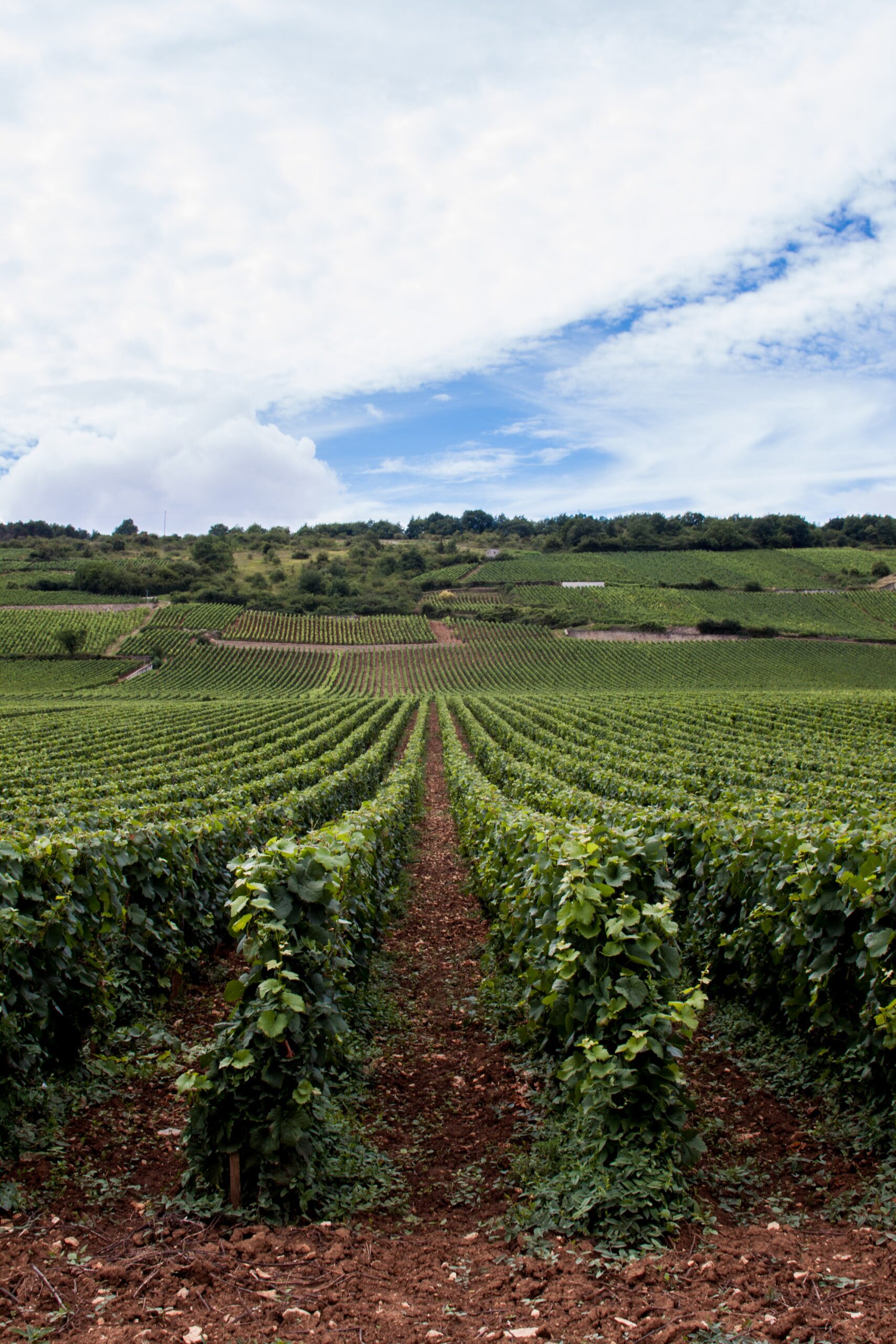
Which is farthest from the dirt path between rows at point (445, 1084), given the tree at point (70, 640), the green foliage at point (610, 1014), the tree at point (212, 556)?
the tree at point (212, 556)

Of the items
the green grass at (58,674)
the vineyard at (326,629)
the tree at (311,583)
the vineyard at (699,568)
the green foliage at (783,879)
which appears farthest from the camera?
the tree at (311,583)

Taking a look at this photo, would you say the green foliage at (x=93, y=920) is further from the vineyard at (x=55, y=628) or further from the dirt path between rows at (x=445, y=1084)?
the vineyard at (x=55, y=628)

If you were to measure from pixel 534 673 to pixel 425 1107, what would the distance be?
241 feet

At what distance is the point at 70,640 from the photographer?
8044cm

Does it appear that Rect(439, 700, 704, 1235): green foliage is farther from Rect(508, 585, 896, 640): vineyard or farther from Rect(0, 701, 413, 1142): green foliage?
Rect(508, 585, 896, 640): vineyard

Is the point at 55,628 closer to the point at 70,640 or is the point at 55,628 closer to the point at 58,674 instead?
the point at 70,640

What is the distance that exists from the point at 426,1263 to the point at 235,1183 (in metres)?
1.17

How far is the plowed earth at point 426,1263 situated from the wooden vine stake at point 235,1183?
105mm

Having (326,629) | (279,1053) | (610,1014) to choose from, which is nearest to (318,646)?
(326,629)

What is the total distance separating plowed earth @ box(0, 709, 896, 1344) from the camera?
3127 millimetres

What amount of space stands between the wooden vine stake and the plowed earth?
0.34 ft

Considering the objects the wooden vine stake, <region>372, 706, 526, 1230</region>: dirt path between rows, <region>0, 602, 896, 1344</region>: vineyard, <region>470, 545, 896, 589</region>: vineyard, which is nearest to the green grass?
<region>470, 545, 896, 589</region>: vineyard

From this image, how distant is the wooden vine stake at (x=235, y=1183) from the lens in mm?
4256

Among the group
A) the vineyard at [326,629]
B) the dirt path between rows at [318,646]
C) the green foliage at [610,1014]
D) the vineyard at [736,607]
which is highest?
the vineyard at [736,607]
